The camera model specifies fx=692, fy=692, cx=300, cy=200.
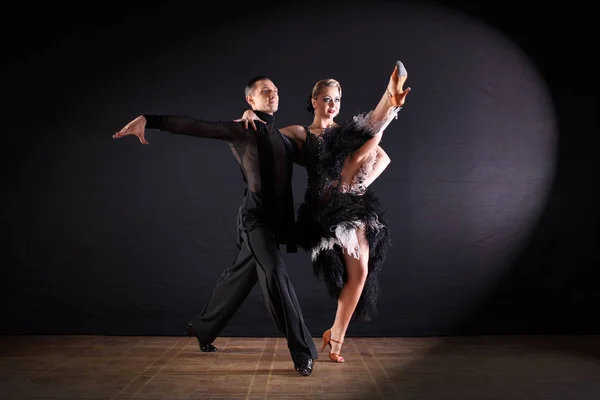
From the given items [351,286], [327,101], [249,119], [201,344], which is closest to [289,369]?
[351,286]

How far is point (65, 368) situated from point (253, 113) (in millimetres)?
1680

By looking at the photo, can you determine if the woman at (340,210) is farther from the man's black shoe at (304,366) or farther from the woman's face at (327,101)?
the man's black shoe at (304,366)

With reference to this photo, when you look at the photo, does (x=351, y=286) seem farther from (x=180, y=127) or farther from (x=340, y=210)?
(x=180, y=127)

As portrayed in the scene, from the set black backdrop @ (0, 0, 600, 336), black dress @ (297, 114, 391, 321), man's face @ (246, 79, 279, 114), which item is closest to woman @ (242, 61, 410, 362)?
black dress @ (297, 114, 391, 321)

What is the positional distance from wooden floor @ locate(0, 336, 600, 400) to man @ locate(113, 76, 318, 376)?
0.23 metres

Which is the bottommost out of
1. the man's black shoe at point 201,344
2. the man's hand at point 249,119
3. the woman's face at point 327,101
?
the man's black shoe at point 201,344

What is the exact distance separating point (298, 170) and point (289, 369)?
5.55 ft

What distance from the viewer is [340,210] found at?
12.4ft

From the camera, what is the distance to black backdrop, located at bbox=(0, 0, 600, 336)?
4.90 meters

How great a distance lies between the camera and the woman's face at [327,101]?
3846 mm

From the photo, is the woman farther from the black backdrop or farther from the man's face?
the black backdrop

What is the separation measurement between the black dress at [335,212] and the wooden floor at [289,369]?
0.54 m

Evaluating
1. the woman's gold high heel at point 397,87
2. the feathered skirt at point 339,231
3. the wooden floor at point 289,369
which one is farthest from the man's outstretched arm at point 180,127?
the wooden floor at point 289,369

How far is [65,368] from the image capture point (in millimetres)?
3650
